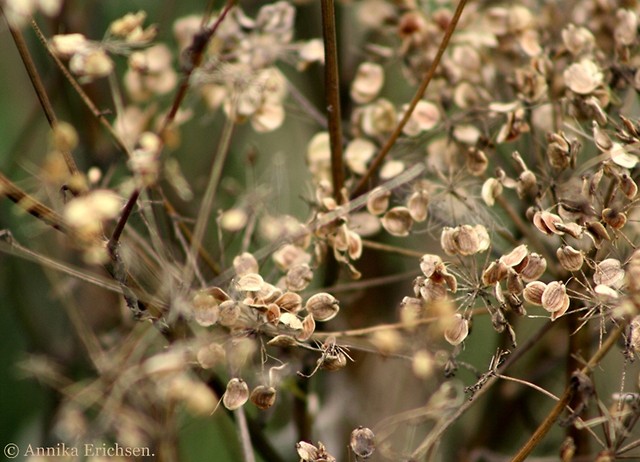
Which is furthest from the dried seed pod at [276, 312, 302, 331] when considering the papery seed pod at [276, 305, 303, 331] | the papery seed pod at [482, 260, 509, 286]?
the papery seed pod at [482, 260, 509, 286]

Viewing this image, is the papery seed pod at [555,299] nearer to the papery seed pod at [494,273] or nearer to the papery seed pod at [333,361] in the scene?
the papery seed pod at [494,273]

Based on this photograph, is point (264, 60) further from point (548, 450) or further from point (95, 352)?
point (548, 450)

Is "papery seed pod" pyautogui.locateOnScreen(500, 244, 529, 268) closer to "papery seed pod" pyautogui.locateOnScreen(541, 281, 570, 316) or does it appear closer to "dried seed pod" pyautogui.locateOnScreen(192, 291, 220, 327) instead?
"papery seed pod" pyautogui.locateOnScreen(541, 281, 570, 316)

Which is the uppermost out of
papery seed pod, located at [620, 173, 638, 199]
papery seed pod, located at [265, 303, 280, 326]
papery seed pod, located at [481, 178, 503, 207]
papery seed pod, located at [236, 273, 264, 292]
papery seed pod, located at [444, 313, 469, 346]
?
papery seed pod, located at [620, 173, 638, 199]

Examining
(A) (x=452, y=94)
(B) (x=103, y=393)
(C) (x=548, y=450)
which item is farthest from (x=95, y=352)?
(C) (x=548, y=450)

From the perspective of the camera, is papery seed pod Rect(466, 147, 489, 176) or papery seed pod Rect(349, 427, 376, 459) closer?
papery seed pod Rect(349, 427, 376, 459)

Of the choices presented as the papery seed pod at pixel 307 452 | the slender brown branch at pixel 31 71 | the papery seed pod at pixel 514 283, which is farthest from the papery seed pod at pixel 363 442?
the slender brown branch at pixel 31 71
